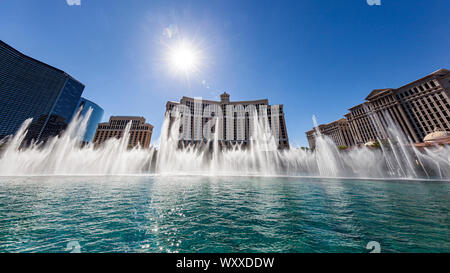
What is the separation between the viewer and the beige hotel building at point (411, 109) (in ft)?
177

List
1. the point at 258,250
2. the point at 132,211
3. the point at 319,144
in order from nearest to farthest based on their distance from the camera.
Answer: the point at 258,250 < the point at 132,211 < the point at 319,144

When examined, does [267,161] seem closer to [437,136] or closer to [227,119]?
[437,136]

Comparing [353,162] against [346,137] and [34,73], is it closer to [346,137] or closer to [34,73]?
[346,137]

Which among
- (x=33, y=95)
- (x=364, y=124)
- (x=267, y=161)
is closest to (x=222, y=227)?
(x=267, y=161)

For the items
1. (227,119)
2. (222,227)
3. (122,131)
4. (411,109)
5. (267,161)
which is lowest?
(222,227)

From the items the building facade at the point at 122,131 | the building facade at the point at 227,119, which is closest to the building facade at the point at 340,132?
the building facade at the point at 227,119

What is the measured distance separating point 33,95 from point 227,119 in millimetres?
109722

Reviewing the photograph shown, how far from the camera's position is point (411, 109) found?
2363 inches

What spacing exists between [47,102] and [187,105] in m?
84.2

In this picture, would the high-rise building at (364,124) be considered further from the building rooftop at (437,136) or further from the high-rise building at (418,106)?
the building rooftop at (437,136)

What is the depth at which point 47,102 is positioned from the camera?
85375mm

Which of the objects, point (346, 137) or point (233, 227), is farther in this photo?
point (346, 137)
